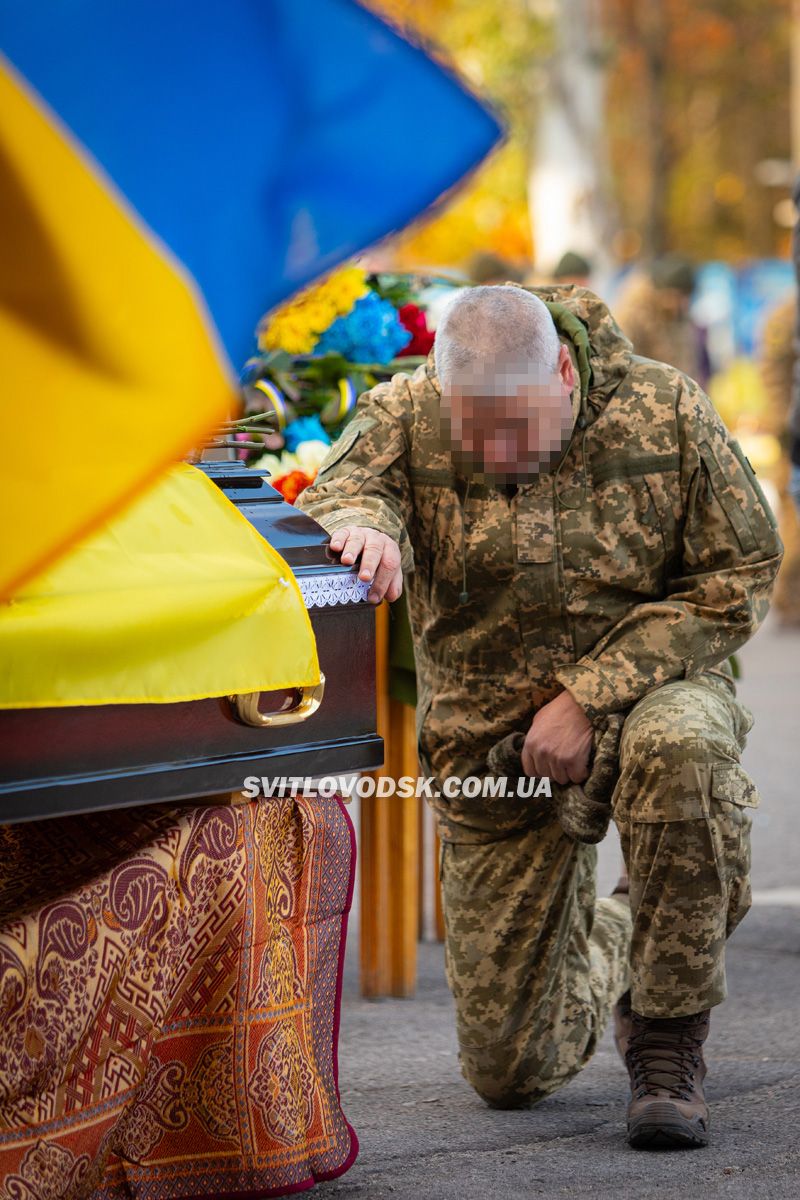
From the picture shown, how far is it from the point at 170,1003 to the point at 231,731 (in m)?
0.42

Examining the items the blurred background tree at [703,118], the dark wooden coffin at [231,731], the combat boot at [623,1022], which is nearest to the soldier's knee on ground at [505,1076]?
the combat boot at [623,1022]

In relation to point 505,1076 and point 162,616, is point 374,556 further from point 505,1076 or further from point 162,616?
point 505,1076

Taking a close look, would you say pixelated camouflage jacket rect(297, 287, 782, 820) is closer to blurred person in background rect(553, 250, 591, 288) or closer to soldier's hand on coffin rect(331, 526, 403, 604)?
soldier's hand on coffin rect(331, 526, 403, 604)

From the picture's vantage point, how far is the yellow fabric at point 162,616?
2371 millimetres

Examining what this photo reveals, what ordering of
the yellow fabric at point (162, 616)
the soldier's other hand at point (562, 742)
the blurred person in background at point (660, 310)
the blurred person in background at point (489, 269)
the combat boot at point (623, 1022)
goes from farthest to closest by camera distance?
the blurred person in background at point (489, 269) → the blurred person in background at point (660, 310) → the combat boot at point (623, 1022) → the soldier's other hand at point (562, 742) → the yellow fabric at point (162, 616)

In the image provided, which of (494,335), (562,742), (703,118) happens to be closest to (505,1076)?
(562,742)

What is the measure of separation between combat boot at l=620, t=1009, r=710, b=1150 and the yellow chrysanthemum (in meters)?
1.94

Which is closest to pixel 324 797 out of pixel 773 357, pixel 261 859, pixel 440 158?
pixel 261 859

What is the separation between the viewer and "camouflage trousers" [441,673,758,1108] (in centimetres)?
307

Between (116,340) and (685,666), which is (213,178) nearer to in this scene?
(116,340)

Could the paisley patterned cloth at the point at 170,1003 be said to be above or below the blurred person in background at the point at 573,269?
below

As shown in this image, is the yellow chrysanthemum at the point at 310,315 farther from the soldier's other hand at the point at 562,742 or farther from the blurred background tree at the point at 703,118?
the blurred background tree at the point at 703,118

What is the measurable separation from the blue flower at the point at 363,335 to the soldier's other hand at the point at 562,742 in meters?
1.47
